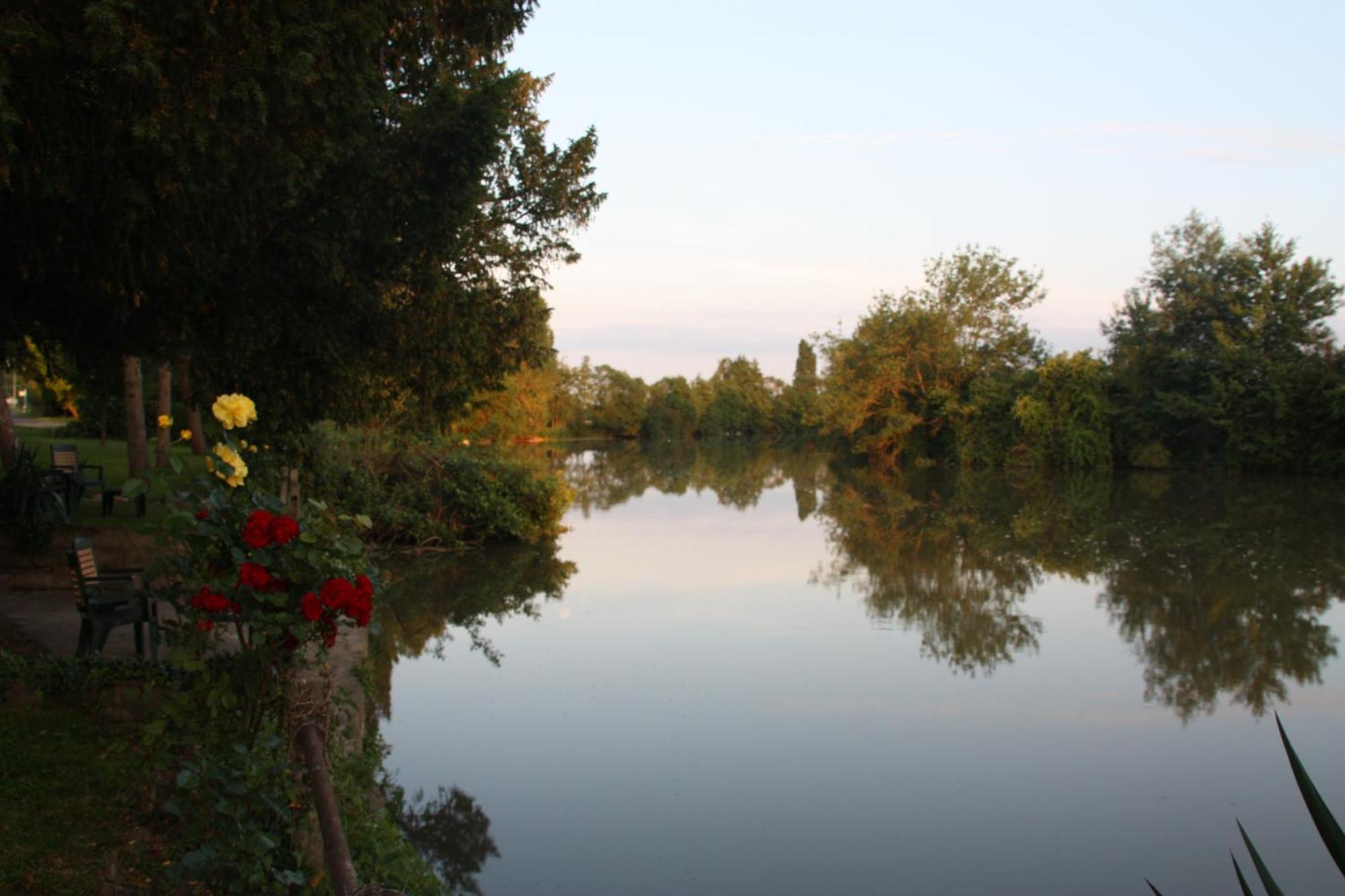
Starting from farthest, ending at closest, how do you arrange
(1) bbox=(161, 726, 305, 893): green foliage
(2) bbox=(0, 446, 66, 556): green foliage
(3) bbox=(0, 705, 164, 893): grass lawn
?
(2) bbox=(0, 446, 66, 556): green foliage < (3) bbox=(0, 705, 164, 893): grass lawn < (1) bbox=(161, 726, 305, 893): green foliage

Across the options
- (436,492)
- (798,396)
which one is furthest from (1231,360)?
(798,396)

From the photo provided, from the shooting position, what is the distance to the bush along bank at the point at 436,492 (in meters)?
17.4

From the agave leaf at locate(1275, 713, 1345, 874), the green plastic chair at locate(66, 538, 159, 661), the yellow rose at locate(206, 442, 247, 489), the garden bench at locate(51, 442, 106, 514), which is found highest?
the yellow rose at locate(206, 442, 247, 489)

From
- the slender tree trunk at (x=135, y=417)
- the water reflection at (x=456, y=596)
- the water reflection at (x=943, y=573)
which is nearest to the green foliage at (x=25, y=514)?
the water reflection at (x=456, y=596)

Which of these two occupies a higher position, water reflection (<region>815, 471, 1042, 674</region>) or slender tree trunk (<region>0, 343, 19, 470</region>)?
slender tree trunk (<region>0, 343, 19, 470</region>)

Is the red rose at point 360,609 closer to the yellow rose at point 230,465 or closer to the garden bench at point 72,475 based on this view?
the yellow rose at point 230,465

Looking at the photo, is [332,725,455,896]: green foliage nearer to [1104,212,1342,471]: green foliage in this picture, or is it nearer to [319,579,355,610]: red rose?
[319,579,355,610]: red rose

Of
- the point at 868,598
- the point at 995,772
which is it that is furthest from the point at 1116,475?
the point at 995,772

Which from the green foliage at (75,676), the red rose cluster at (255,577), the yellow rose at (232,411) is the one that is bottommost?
the green foliage at (75,676)

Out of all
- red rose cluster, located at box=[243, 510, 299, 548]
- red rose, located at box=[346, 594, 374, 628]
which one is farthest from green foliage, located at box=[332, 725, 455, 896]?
red rose cluster, located at box=[243, 510, 299, 548]

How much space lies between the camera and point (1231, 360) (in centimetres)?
3672

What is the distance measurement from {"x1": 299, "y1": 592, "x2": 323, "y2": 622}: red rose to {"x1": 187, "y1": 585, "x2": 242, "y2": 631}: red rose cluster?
0.99 feet

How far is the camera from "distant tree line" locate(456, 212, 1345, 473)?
3591cm

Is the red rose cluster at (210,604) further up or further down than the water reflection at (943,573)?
further up
